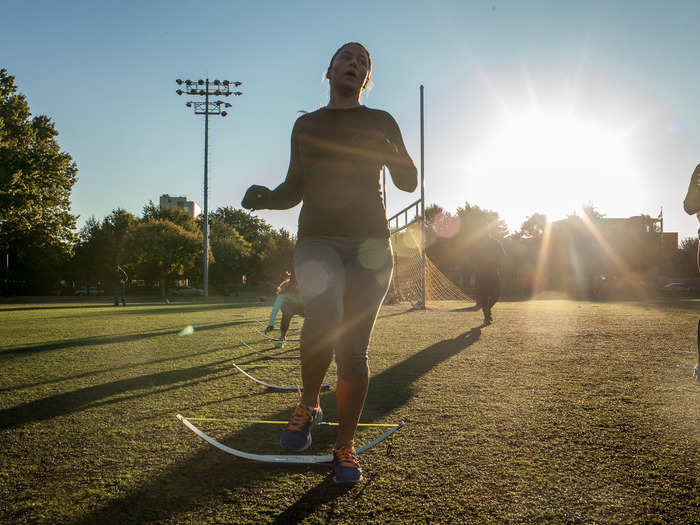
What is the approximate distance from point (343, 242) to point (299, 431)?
103 cm

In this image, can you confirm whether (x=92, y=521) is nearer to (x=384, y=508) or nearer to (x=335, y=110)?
(x=384, y=508)

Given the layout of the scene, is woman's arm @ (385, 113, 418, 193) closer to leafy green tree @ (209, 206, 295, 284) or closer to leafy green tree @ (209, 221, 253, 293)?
leafy green tree @ (209, 206, 295, 284)

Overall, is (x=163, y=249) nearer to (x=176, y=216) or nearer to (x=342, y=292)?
(x=176, y=216)

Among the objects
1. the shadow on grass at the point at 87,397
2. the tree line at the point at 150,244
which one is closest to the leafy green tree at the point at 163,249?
the tree line at the point at 150,244

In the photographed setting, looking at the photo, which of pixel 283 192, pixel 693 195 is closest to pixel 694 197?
pixel 693 195

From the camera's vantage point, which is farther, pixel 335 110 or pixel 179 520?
pixel 335 110

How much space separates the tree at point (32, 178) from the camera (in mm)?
27938

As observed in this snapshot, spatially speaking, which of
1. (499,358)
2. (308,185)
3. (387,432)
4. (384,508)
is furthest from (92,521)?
(499,358)

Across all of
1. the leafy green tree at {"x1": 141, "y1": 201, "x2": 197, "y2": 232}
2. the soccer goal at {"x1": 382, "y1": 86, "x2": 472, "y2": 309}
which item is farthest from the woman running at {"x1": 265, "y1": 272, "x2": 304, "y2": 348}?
the leafy green tree at {"x1": 141, "y1": 201, "x2": 197, "y2": 232}

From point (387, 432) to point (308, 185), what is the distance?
4.96 ft

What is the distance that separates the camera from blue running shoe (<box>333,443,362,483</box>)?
2.13 m

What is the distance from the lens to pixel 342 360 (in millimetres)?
2270

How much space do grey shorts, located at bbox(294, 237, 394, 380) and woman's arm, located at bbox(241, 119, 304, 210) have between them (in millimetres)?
332

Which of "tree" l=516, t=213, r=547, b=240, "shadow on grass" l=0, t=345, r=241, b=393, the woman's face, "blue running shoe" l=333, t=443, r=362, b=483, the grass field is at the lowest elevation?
"shadow on grass" l=0, t=345, r=241, b=393
